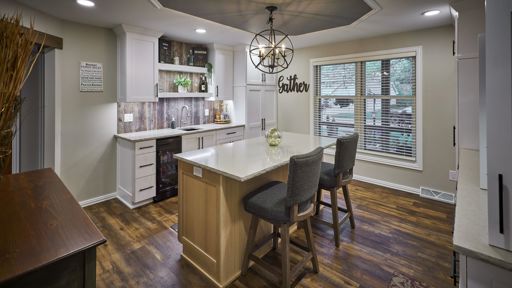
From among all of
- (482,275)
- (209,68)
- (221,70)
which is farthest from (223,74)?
(482,275)

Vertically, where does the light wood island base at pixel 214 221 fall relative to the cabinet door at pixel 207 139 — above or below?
below

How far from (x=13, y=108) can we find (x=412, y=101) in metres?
4.48

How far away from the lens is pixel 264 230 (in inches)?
99.3

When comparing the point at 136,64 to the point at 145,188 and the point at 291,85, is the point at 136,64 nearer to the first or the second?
the point at 145,188

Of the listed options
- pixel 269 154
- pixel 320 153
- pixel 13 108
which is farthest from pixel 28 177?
pixel 320 153

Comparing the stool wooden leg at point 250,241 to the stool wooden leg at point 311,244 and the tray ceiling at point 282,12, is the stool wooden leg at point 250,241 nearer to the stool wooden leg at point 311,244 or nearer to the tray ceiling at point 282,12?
the stool wooden leg at point 311,244

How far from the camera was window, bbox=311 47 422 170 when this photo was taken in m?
4.04

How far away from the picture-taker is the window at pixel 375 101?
13.2 feet

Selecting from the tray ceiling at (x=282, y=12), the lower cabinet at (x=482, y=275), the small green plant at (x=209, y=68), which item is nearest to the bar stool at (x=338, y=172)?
the tray ceiling at (x=282, y=12)

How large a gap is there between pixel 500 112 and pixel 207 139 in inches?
148

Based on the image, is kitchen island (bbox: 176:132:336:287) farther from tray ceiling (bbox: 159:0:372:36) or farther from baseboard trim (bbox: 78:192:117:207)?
baseboard trim (bbox: 78:192:117:207)

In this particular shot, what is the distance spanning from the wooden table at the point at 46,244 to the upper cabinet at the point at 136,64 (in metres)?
2.53

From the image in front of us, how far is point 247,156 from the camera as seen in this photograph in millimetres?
2373

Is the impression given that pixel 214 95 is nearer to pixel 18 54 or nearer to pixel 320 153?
pixel 320 153
